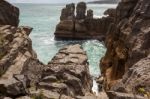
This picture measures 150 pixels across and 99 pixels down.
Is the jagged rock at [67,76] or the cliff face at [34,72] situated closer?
the cliff face at [34,72]

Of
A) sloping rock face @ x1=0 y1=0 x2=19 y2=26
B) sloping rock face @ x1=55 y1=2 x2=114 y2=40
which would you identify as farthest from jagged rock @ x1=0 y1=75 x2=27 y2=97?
sloping rock face @ x1=55 y1=2 x2=114 y2=40

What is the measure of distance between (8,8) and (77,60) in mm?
10812

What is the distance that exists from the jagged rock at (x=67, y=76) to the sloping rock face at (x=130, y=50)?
75.6 inches

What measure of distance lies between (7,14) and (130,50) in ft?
38.5

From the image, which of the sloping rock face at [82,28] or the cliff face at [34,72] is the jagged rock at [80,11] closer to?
the sloping rock face at [82,28]

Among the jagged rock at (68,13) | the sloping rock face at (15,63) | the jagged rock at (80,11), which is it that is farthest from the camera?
the jagged rock at (68,13)

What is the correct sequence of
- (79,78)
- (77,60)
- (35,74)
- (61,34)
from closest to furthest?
1. (79,78)
2. (35,74)
3. (77,60)
4. (61,34)

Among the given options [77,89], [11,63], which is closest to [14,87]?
[77,89]

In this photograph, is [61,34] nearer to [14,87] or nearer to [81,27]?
[81,27]


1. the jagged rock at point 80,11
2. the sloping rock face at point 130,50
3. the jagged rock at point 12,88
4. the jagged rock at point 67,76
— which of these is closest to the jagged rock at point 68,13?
the jagged rock at point 80,11

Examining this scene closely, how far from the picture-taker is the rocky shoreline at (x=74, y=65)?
1444 cm

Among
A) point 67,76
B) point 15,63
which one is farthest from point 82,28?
point 67,76

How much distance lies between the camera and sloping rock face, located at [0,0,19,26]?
95.7ft

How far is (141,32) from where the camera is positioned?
2419cm
